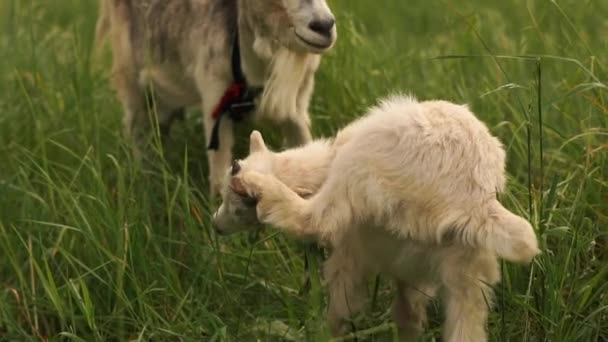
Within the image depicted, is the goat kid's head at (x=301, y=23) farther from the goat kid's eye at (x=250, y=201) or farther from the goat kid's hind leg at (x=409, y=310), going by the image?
the goat kid's hind leg at (x=409, y=310)

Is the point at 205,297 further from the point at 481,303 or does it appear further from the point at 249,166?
the point at 481,303

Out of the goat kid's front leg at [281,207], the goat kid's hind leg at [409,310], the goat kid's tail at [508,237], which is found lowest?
the goat kid's hind leg at [409,310]

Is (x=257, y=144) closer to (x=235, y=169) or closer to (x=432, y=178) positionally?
(x=235, y=169)

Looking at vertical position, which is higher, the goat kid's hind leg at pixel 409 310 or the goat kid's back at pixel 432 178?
the goat kid's back at pixel 432 178

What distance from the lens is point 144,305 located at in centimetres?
425

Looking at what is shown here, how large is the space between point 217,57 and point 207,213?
741 millimetres

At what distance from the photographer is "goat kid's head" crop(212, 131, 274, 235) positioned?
416 cm

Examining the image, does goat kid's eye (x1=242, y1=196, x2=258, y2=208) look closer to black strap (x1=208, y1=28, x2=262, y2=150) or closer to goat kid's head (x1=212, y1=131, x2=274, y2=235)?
goat kid's head (x1=212, y1=131, x2=274, y2=235)

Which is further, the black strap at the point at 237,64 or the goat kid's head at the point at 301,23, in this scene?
the black strap at the point at 237,64

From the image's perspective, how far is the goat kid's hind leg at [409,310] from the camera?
13.7 feet

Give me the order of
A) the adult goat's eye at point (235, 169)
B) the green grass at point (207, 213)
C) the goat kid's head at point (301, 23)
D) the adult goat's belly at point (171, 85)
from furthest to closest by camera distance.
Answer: the adult goat's belly at point (171, 85) < the goat kid's head at point (301, 23) < the adult goat's eye at point (235, 169) < the green grass at point (207, 213)

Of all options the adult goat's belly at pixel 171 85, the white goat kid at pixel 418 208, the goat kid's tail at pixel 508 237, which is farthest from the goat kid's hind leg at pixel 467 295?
the adult goat's belly at pixel 171 85

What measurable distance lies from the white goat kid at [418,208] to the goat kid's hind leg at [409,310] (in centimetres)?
14

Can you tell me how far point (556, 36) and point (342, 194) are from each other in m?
3.08
